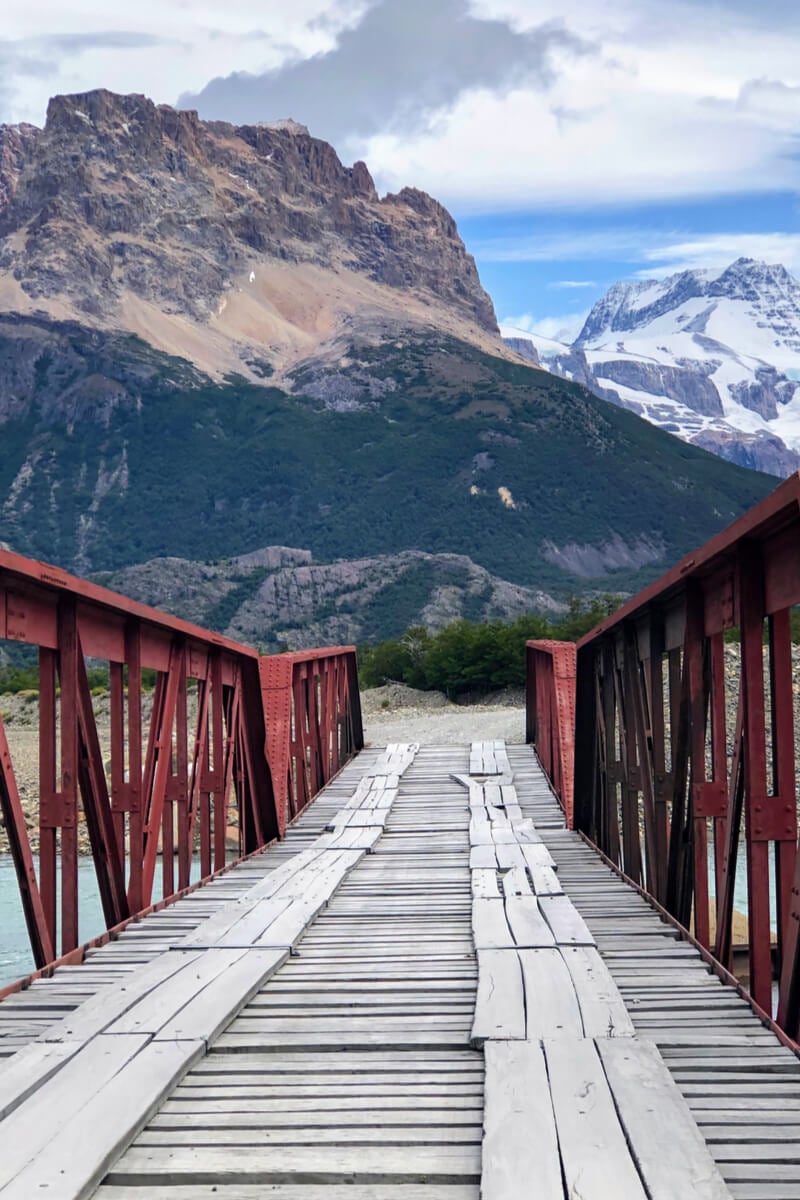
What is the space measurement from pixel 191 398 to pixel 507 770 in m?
147

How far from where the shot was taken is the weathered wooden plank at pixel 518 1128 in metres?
3.26

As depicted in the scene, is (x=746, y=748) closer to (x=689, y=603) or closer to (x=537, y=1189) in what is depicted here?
(x=689, y=603)

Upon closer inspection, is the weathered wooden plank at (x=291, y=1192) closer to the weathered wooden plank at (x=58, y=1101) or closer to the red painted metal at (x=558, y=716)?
the weathered wooden plank at (x=58, y=1101)

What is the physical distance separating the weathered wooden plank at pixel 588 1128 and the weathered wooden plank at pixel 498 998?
0.22 meters

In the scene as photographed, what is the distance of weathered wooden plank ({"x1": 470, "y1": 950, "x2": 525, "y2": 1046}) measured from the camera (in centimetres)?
457

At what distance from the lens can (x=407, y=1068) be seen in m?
4.32

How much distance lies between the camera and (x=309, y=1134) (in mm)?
3695

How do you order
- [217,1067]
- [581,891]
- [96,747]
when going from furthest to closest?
[581,891]
[96,747]
[217,1067]

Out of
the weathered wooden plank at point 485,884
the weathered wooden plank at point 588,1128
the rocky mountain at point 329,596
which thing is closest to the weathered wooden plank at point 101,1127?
the weathered wooden plank at point 588,1128

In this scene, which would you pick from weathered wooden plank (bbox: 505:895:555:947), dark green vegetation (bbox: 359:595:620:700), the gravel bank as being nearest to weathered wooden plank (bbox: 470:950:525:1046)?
weathered wooden plank (bbox: 505:895:555:947)

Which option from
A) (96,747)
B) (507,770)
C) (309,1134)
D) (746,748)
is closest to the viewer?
(309,1134)

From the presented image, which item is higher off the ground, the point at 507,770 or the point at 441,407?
the point at 441,407

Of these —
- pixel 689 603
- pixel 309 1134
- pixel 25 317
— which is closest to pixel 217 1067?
pixel 309 1134

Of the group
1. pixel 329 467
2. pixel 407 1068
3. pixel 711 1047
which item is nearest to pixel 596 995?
pixel 711 1047
